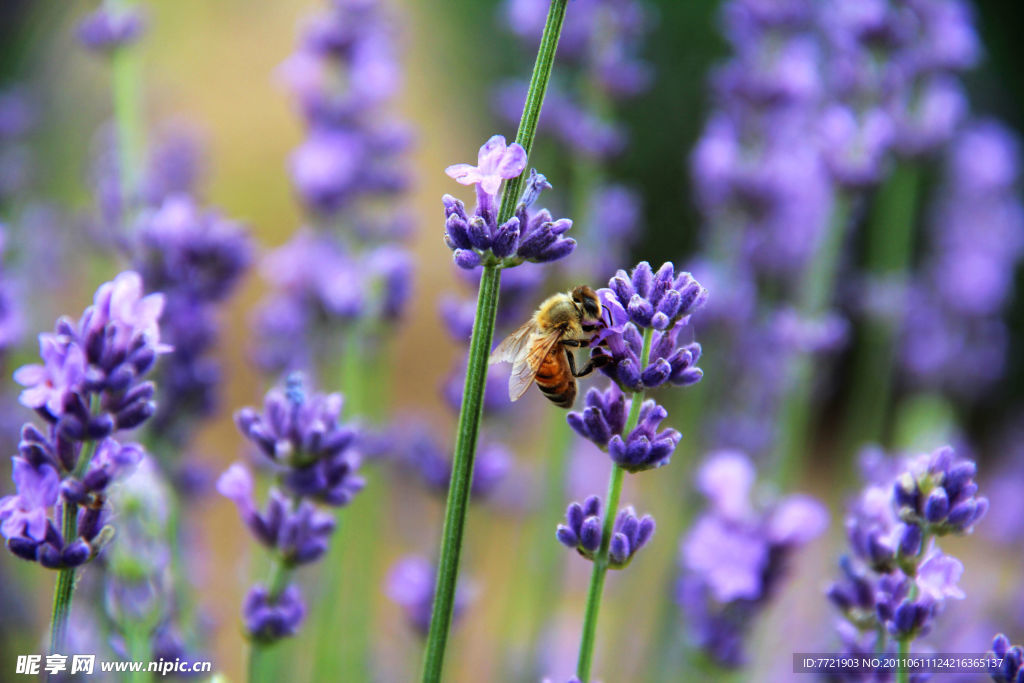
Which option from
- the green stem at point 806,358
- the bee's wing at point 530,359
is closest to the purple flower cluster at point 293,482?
the bee's wing at point 530,359

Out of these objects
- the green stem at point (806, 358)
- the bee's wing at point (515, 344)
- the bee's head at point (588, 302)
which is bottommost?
the bee's wing at point (515, 344)

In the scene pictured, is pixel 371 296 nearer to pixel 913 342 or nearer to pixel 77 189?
pixel 913 342

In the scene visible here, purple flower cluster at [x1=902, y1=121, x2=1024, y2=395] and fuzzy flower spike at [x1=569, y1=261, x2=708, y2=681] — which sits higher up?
purple flower cluster at [x1=902, y1=121, x2=1024, y2=395]

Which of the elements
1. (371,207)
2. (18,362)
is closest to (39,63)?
(18,362)

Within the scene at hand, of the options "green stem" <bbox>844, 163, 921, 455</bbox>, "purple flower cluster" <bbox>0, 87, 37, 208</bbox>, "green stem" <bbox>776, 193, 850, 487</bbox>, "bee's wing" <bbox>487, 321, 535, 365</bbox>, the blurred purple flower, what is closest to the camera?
the blurred purple flower

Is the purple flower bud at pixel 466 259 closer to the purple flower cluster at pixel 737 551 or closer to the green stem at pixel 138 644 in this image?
the green stem at pixel 138 644

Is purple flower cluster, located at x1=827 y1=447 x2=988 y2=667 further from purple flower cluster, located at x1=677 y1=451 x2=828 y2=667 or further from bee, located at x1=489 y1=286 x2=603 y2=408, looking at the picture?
bee, located at x1=489 y1=286 x2=603 y2=408

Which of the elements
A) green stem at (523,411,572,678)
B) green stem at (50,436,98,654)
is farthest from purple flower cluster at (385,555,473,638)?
green stem at (50,436,98,654)
